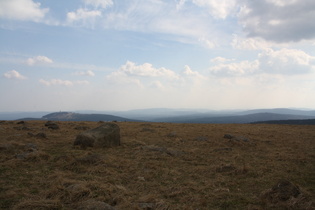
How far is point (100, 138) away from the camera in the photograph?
1814cm

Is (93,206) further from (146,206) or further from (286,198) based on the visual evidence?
(286,198)

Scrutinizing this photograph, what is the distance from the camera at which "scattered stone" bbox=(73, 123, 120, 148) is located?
1780 centimetres

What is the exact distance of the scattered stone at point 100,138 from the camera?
58.4 feet

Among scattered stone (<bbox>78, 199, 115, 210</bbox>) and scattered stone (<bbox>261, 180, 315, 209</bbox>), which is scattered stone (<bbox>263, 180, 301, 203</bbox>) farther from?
scattered stone (<bbox>78, 199, 115, 210</bbox>)

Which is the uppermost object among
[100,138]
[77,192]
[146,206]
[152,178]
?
[100,138]

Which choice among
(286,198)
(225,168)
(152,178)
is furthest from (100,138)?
(286,198)

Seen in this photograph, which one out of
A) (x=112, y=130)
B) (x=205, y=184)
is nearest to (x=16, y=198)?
(x=205, y=184)

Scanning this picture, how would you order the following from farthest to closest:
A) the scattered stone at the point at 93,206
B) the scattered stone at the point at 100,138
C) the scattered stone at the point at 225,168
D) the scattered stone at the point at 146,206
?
the scattered stone at the point at 100,138 → the scattered stone at the point at 225,168 → the scattered stone at the point at 146,206 → the scattered stone at the point at 93,206

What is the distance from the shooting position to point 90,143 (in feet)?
58.2

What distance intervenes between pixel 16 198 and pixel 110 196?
11.8 feet

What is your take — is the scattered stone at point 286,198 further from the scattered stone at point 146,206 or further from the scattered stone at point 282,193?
the scattered stone at point 146,206

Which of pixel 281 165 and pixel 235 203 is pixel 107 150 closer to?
pixel 235 203

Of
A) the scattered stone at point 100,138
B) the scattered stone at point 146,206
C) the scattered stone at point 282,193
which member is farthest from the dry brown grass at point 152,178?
the scattered stone at point 100,138

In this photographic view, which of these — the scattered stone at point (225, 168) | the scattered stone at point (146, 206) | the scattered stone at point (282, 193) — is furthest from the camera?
the scattered stone at point (225, 168)
